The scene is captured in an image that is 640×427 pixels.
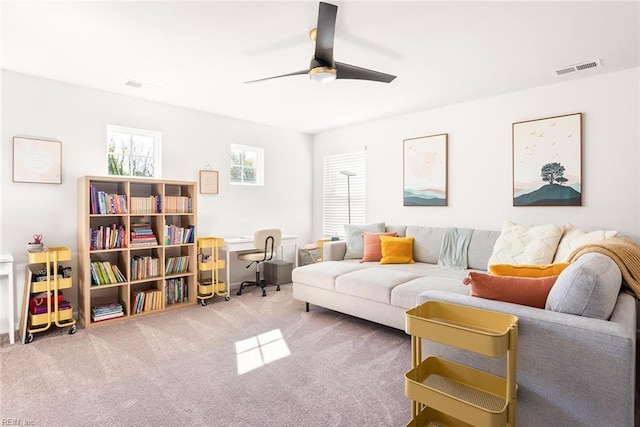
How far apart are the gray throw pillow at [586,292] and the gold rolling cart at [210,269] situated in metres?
3.54

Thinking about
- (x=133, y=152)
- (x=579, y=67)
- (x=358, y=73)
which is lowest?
(x=133, y=152)

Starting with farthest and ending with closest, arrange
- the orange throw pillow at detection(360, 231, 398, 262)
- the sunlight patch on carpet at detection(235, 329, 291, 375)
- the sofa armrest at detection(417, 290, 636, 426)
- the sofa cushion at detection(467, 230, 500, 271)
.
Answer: the orange throw pillow at detection(360, 231, 398, 262) < the sofa cushion at detection(467, 230, 500, 271) < the sunlight patch on carpet at detection(235, 329, 291, 375) < the sofa armrest at detection(417, 290, 636, 426)

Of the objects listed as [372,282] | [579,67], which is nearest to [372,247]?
[372,282]

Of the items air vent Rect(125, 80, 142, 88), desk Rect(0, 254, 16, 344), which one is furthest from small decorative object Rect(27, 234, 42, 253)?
air vent Rect(125, 80, 142, 88)

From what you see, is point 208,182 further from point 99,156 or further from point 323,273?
point 323,273

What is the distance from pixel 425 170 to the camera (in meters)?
4.59

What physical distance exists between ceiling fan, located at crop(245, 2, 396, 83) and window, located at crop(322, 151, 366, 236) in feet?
8.21

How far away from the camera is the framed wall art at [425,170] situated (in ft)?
14.5

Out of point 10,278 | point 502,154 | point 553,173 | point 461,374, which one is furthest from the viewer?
point 502,154

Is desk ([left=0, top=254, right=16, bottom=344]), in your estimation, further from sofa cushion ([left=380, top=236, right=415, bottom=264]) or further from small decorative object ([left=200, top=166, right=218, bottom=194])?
sofa cushion ([left=380, top=236, right=415, bottom=264])

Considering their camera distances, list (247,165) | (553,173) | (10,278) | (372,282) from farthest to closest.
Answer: (247,165)
(553,173)
(372,282)
(10,278)

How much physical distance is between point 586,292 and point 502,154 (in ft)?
9.04

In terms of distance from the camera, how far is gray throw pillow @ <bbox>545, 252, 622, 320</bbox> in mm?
1542

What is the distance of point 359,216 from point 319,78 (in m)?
3.18
